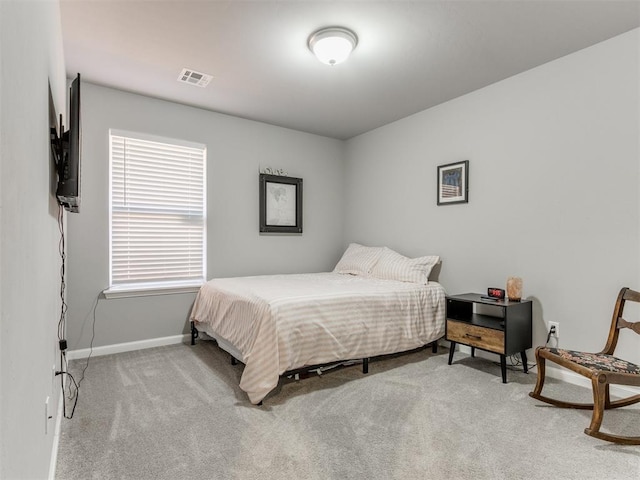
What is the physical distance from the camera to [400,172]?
13.9 ft

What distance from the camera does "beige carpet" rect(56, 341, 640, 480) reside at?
1705mm

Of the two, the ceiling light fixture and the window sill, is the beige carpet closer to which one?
the window sill

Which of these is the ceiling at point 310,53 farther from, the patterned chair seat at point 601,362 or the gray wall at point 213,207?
the patterned chair seat at point 601,362

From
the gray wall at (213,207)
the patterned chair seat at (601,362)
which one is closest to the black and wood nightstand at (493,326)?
the patterned chair seat at (601,362)

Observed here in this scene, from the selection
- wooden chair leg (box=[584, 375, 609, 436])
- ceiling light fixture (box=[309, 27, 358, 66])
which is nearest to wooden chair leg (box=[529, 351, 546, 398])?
wooden chair leg (box=[584, 375, 609, 436])

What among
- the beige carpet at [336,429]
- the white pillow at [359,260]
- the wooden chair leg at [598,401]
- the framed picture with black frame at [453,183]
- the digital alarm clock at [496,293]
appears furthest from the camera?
the white pillow at [359,260]

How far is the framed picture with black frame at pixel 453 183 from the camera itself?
3531 mm

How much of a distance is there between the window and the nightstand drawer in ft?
8.64

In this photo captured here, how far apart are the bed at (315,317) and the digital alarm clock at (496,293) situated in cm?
49

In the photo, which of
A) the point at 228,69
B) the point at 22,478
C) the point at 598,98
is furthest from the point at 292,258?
the point at 22,478

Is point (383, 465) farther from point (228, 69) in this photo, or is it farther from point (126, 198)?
point (126, 198)

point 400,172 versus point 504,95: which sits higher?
point 504,95

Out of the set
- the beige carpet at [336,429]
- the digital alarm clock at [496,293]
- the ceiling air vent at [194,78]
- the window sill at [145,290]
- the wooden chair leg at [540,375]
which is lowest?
the beige carpet at [336,429]

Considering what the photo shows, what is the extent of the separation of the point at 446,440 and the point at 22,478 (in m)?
1.84
